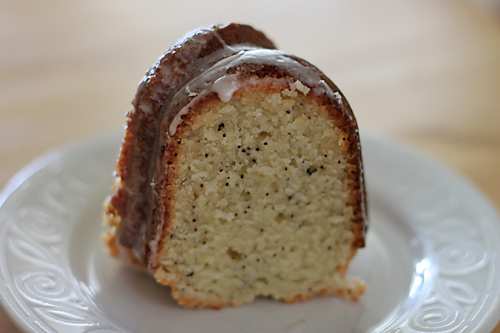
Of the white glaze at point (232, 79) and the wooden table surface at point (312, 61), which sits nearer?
the white glaze at point (232, 79)

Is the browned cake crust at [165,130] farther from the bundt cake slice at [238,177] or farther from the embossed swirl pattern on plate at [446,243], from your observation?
the embossed swirl pattern on plate at [446,243]

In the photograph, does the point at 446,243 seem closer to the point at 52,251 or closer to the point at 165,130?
the point at 165,130

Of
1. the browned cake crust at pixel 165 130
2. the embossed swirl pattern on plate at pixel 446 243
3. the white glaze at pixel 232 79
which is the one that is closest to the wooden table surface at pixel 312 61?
the embossed swirl pattern on plate at pixel 446 243

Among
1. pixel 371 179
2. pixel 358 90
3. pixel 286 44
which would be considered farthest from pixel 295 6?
pixel 371 179

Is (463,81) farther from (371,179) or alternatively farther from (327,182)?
(327,182)

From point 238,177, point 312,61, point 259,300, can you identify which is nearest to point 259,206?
point 238,177
